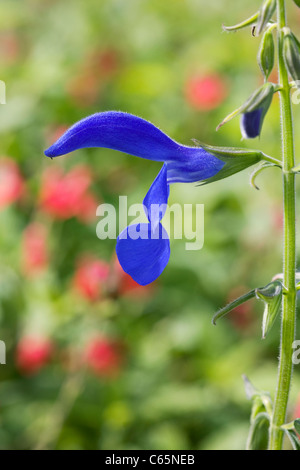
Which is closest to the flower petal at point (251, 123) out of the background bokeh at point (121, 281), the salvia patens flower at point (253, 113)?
the salvia patens flower at point (253, 113)

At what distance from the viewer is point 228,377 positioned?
1989 mm

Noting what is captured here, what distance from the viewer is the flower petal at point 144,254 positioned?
856 millimetres

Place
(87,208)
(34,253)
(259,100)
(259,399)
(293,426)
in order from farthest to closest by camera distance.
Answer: (87,208) → (34,253) → (259,399) → (293,426) → (259,100)

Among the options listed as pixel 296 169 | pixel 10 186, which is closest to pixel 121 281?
pixel 10 186

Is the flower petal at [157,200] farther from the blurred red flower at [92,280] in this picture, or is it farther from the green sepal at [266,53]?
the blurred red flower at [92,280]

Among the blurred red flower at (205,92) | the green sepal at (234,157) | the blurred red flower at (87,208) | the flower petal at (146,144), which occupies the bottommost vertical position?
the green sepal at (234,157)

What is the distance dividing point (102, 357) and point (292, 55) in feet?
4.22

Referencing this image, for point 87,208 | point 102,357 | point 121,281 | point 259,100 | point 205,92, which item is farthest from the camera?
point 205,92

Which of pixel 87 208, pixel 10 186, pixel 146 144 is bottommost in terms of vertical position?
pixel 146 144

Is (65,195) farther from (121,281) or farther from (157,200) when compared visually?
(157,200)

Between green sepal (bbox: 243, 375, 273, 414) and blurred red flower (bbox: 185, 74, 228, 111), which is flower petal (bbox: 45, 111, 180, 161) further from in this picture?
blurred red flower (bbox: 185, 74, 228, 111)

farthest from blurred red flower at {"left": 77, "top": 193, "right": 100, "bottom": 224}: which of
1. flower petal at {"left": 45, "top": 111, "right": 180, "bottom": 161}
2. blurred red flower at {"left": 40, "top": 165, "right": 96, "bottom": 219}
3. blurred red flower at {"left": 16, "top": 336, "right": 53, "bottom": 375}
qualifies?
flower petal at {"left": 45, "top": 111, "right": 180, "bottom": 161}

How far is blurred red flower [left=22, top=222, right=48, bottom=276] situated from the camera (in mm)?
2119

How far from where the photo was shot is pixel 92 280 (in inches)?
72.9
